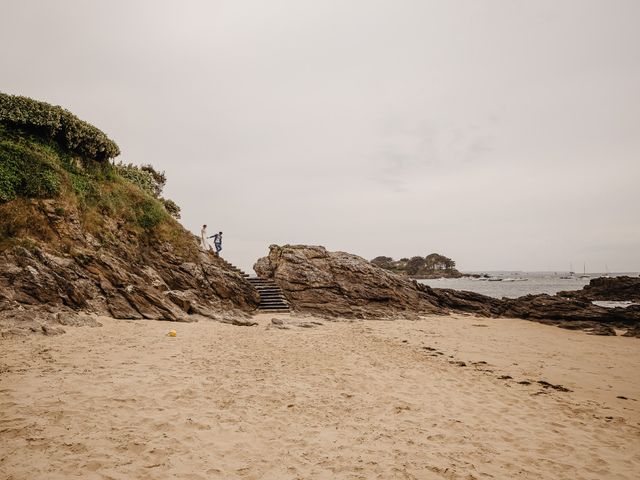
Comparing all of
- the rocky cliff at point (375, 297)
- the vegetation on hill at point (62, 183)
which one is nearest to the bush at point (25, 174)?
the vegetation on hill at point (62, 183)

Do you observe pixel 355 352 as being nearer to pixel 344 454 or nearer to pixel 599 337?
pixel 344 454

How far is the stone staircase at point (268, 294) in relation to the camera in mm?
24016

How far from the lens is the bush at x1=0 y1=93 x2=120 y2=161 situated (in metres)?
17.7

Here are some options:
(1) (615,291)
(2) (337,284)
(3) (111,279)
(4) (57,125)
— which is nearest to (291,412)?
(3) (111,279)

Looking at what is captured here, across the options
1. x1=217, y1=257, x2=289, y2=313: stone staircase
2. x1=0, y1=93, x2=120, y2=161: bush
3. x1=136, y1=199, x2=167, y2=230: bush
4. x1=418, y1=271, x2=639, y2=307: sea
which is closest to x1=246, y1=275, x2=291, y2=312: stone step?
x1=217, y1=257, x2=289, y2=313: stone staircase

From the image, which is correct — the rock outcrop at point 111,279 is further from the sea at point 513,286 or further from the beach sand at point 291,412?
the sea at point 513,286

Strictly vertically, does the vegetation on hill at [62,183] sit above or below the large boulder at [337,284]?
above

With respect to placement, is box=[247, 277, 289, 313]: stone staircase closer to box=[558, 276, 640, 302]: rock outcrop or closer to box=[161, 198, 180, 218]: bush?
box=[161, 198, 180, 218]: bush

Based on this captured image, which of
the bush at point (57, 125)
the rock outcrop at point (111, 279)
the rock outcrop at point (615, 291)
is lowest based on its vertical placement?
the rock outcrop at point (615, 291)

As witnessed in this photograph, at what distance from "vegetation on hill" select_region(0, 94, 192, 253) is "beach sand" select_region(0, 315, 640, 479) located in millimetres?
7909

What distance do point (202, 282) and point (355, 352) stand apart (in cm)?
1290

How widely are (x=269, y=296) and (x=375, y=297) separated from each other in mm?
8818

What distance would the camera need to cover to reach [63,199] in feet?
58.3

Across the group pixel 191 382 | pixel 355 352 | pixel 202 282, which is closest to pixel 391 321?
pixel 355 352
